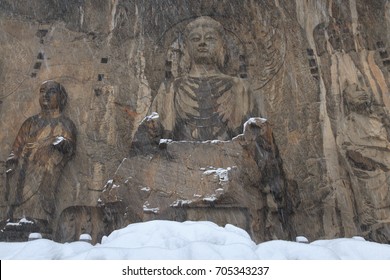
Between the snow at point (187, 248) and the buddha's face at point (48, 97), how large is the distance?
A: 11.5 ft

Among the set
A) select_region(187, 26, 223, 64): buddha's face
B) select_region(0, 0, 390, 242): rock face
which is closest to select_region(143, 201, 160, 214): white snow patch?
select_region(0, 0, 390, 242): rock face

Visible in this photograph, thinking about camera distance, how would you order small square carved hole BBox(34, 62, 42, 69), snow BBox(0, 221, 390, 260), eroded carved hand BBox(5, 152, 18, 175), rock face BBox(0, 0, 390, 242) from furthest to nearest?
small square carved hole BBox(34, 62, 42, 69) → rock face BBox(0, 0, 390, 242) → eroded carved hand BBox(5, 152, 18, 175) → snow BBox(0, 221, 390, 260)

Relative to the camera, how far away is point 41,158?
7355 millimetres

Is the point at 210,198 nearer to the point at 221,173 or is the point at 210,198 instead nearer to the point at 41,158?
the point at 221,173

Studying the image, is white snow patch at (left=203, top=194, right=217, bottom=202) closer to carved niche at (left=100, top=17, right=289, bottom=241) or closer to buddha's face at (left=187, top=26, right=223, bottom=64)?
carved niche at (left=100, top=17, right=289, bottom=241)

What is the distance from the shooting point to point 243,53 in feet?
29.4

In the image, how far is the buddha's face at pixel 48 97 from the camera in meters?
7.87

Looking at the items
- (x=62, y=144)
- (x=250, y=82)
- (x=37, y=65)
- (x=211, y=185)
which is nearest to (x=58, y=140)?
(x=62, y=144)

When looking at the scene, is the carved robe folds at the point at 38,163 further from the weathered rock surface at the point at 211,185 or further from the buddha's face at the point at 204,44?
the buddha's face at the point at 204,44

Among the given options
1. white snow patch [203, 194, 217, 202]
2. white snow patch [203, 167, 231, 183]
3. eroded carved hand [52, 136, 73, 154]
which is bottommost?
white snow patch [203, 194, 217, 202]

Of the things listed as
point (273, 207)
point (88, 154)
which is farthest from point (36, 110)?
point (273, 207)

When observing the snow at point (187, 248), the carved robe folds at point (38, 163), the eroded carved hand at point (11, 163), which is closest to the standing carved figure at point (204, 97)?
the carved robe folds at point (38, 163)

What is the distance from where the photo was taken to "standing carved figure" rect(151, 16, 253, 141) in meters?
7.48
